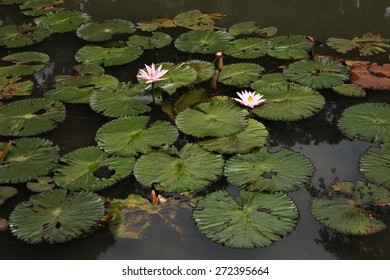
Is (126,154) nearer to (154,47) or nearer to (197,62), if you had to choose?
(197,62)

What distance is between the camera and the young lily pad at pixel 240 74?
3156 millimetres

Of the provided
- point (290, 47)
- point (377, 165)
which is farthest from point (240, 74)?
point (377, 165)

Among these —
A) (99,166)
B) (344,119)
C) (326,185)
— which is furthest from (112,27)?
(326,185)

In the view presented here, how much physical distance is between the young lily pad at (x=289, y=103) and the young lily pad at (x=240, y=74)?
0.18 m

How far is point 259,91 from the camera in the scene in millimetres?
3027

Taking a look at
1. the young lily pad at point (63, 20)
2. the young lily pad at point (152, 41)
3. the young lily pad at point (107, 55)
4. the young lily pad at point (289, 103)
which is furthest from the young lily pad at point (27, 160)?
the young lily pad at point (63, 20)

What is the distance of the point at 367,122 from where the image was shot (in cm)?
269

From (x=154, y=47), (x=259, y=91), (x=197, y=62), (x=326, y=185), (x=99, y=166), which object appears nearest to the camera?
(x=326, y=185)

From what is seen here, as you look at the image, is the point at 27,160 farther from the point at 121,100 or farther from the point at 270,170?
the point at 270,170

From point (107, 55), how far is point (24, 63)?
2.25ft

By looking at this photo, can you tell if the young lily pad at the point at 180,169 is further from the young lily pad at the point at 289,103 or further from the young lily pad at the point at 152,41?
the young lily pad at the point at 152,41

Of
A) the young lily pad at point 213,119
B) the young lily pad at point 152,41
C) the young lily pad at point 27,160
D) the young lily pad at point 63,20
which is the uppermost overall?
the young lily pad at point 213,119

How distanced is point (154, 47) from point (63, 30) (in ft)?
3.05
